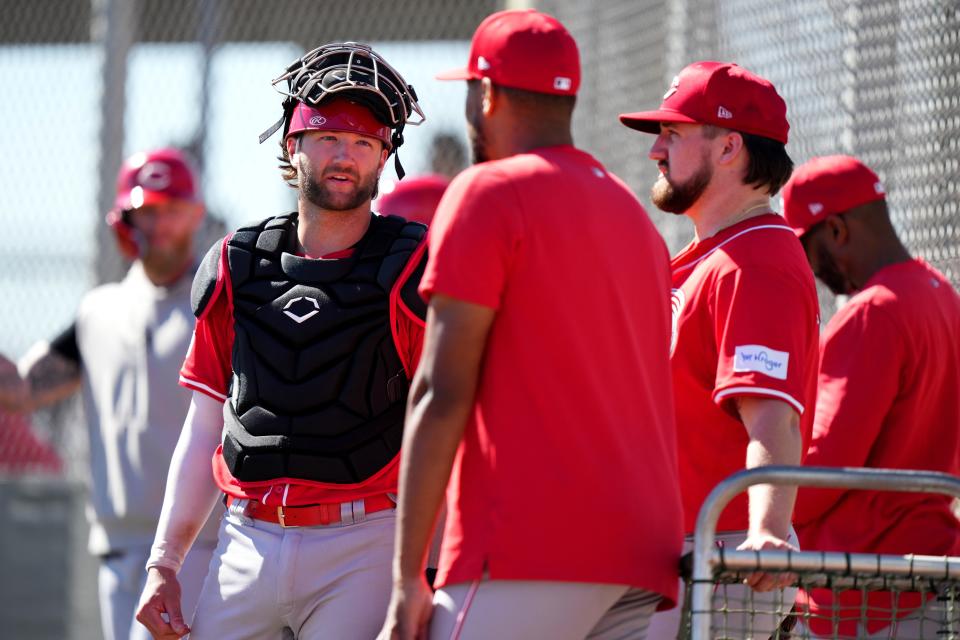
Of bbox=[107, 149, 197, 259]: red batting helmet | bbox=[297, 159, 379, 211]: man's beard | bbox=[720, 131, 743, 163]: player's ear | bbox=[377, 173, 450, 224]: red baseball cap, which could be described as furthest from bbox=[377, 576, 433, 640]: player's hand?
bbox=[107, 149, 197, 259]: red batting helmet

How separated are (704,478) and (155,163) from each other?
347cm

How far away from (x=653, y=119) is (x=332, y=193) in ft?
2.85

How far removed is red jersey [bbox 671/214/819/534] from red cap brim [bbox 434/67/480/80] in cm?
88

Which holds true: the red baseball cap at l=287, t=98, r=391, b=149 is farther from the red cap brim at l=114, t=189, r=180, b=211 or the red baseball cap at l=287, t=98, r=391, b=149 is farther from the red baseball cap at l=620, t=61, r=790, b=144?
the red cap brim at l=114, t=189, r=180, b=211

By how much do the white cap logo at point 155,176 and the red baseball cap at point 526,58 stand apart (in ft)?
11.5

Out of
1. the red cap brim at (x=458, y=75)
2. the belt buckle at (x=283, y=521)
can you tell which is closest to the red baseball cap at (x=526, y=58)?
the red cap brim at (x=458, y=75)

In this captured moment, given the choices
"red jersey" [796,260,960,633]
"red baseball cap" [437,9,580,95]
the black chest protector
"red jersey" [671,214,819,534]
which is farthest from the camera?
"red jersey" [796,260,960,633]

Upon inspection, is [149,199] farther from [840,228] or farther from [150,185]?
[840,228]

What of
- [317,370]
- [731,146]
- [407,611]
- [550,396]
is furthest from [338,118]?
[407,611]

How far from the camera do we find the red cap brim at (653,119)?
3.71 metres

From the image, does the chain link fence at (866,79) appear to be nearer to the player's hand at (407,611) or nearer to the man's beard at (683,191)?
the man's beard at (683,191)

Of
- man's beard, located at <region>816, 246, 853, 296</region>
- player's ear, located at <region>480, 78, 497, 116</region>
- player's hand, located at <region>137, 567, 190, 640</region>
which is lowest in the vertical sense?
player's hand, located at <region>137, 567, 190, 640</region>

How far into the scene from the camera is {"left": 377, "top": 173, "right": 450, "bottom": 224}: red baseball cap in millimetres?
5688

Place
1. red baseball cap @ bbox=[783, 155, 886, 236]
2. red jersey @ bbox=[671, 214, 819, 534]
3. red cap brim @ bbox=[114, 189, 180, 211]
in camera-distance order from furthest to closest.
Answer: red cap brim @ bbox=[114, 189, 180, 211], red baseball cap @ bbox=[783, 155, 886, 236], red jersey @ bbox=[671, 214, 819, 534]
